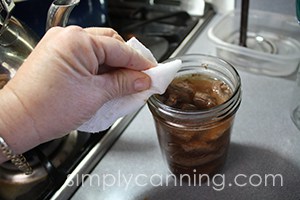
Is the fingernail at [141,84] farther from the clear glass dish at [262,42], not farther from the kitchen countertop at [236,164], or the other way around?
the clear glass dish at [262,42]

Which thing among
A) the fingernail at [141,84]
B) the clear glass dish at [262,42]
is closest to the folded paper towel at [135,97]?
the fingernail at [141,84]

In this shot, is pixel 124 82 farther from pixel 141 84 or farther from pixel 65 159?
pixel 65 159

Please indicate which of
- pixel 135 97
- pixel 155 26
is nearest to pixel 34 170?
pixel 135 97

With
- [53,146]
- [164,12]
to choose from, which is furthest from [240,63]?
[53,146]

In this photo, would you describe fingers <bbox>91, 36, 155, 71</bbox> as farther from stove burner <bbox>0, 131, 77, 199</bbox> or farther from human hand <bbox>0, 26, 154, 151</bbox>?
stove burner <bbox>0, 131, 77, 199</bbox>

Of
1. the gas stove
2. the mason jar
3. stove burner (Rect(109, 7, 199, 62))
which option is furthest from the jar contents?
stove burner (Rect(109, 7, 199, 62))

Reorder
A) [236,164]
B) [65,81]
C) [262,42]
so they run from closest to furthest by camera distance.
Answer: [65,81] → [236,164] → [262,42]

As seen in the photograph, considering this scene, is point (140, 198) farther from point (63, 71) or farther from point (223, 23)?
Answer: point (223, 23)
